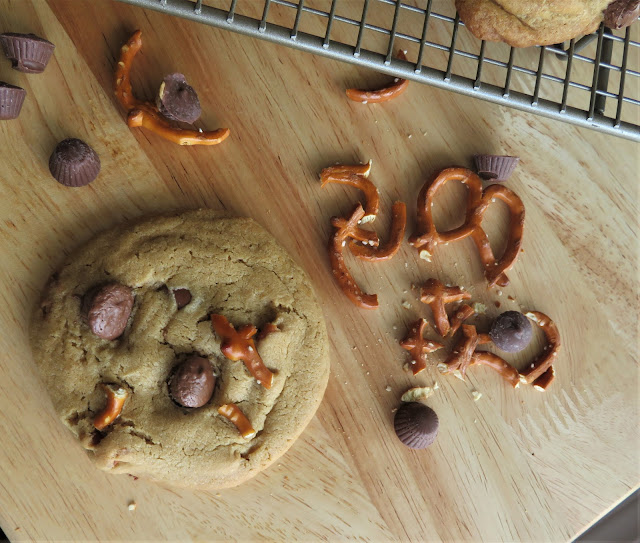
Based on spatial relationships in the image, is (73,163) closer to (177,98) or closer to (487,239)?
(177,98)

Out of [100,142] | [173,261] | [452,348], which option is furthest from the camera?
[452,348]

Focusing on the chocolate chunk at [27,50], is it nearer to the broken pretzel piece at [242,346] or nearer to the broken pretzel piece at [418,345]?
the broken pretzel piece at [242,346]

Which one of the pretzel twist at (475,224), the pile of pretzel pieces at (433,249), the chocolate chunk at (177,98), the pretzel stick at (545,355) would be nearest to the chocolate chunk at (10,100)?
the chocolate chunk at (177,98)

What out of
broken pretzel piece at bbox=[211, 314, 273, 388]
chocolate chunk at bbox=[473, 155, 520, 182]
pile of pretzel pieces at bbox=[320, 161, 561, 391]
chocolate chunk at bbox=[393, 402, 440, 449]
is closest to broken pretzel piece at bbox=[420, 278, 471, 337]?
pile of pretzel pieces at bbox=[320, 161, 561, 391]

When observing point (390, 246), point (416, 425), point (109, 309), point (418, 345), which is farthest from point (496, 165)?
point (109, 309)

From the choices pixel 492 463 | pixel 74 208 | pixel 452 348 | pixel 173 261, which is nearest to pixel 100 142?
pixel 74 208

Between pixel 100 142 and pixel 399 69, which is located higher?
pixel 399 69

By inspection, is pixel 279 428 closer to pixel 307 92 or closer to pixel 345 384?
pixel 345 384
